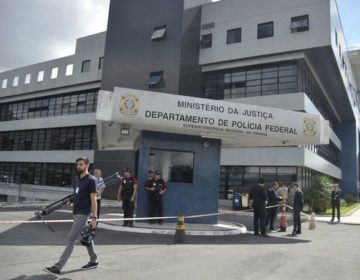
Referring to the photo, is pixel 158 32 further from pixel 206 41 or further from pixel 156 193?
pixel 156 193

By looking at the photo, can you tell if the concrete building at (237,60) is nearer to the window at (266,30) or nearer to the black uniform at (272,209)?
the window at (266,30)

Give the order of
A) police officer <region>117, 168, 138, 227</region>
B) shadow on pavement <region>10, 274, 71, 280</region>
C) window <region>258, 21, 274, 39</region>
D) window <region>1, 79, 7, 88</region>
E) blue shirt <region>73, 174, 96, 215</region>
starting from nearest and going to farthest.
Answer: shadow on pavement <region>10, 274, 71, 280</region>
blue shirt <region>73, 174, 96, 215</region>
police officer <region>117, 168, 138, 227</region>
window <region>258, 21, 274, 39</region>
window <region>1, 79, 7, 88</region>

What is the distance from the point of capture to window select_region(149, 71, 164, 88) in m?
30.5

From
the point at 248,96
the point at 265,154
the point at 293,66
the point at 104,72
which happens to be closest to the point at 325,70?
the point at 293,66

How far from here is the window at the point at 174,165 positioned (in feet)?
44.6

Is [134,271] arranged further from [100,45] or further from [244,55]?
[100,45]

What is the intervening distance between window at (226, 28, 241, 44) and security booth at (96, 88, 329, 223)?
17.8 metres

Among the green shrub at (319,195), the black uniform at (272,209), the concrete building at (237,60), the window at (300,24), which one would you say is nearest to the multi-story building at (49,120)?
Result: the concrete building at (237,60)

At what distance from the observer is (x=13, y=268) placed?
21.6 feet

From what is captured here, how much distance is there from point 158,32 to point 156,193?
68.4 feet

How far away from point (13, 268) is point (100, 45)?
34.3 m

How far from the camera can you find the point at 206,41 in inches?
1254

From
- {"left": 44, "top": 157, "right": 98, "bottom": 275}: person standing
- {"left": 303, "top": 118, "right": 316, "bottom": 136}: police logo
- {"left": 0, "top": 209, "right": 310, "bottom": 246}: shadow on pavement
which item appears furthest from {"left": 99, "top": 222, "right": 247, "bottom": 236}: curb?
{"left": 44, "top": 157, "right": 98, "bottom": 275}: person standing

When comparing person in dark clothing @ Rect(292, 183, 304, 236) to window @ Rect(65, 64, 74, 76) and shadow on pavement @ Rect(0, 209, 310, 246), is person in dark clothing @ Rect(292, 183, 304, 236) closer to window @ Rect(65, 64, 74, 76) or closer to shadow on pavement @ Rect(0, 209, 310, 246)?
shadow on pavement @ Rect(0, 209, 310, 246)
